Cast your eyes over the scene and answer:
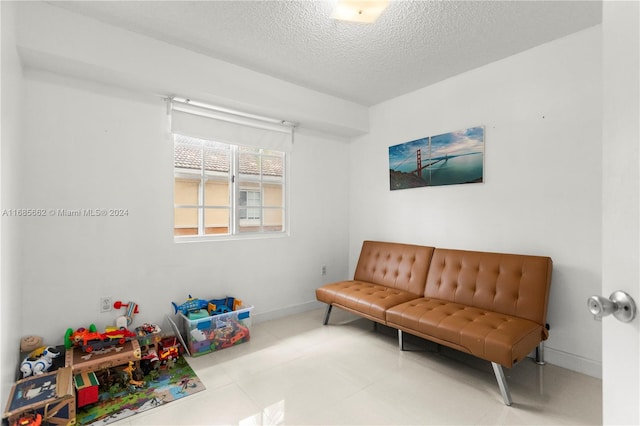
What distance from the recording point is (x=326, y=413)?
185 centimetres

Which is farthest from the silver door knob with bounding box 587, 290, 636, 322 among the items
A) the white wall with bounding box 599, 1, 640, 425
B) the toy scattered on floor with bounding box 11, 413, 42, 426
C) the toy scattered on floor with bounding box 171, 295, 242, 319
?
the toy scattered on floor with bounding box 171, 295, 242, 319

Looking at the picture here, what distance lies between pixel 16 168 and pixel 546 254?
390 centimetres

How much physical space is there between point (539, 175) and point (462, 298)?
1211 millimetres

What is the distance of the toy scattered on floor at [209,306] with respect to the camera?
2779 mm

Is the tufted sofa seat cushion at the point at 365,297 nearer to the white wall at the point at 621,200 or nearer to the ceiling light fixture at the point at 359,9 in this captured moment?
the white wall at the point at 621,200

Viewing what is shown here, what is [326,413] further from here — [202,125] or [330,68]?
[330,68]

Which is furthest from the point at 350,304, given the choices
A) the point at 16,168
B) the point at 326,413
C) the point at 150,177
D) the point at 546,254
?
the point at 16,168

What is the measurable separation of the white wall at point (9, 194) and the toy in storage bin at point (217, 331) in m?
1.09

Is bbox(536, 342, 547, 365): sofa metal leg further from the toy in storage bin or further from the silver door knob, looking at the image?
the toy in storage bin

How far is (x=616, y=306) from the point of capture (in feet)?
2.43

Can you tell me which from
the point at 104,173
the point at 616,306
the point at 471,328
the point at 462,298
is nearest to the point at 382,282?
the point at 462,298

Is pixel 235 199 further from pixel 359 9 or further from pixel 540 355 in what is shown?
pixel 540 355

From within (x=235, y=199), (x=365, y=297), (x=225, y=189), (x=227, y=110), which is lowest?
(x=365, y=297)

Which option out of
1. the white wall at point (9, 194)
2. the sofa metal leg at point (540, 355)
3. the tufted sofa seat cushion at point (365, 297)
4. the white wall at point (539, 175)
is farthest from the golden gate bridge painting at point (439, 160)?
the white wall at point (9, 194)
